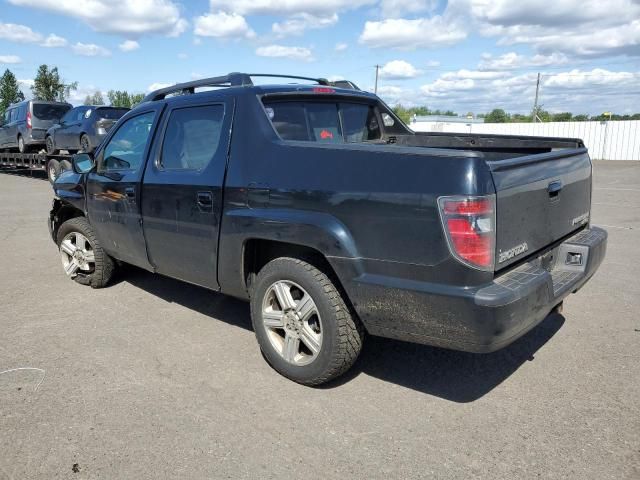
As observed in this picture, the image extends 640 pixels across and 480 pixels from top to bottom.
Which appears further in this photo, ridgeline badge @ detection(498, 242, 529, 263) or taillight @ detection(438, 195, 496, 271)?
ridgeline badge @ detection(498, 242, 529, 263)

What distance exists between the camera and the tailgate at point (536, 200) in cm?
288

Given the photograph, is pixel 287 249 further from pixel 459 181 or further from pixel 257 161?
pixel 459 181

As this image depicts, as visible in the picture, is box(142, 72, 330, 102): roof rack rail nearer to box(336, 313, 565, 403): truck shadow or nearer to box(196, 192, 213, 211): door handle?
box(196, 192, 213, 211): door handle

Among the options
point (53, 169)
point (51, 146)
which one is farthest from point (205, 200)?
point (51, 146)

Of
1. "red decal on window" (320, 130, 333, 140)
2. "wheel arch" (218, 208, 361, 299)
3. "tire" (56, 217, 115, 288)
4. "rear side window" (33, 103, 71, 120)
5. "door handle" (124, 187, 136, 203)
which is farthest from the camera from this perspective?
"rear side window" (33, 103, 71, 120)

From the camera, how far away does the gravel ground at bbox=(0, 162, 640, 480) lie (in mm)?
2752

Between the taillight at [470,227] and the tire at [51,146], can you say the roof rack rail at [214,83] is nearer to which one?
the taillight at [470,227]

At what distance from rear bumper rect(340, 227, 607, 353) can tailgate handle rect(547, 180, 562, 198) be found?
435 mm

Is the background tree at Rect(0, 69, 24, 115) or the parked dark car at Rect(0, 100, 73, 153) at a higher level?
the background tree at Rect(0, 69, 24, 115)

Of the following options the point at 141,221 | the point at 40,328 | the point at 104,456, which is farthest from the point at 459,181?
the point at 40,328

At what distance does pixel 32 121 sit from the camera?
1819 centimetres

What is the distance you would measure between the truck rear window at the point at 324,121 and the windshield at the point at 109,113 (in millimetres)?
12204

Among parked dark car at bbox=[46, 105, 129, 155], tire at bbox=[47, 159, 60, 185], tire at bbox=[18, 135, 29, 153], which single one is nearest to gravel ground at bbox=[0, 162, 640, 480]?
parked dark car at bbox=[46, 105, 129, 155]

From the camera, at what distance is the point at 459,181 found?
107 inches
